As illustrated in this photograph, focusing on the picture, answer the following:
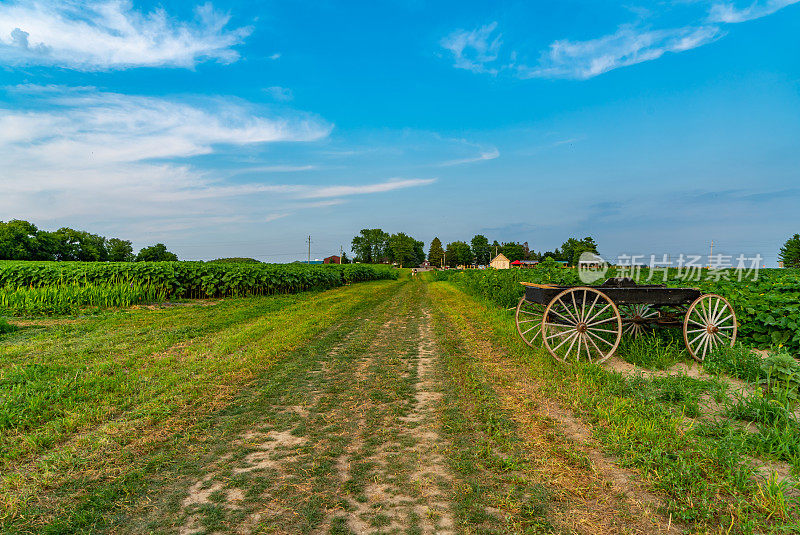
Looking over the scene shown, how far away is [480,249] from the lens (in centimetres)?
14225

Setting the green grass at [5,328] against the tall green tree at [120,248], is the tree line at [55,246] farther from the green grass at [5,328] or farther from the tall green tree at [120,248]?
the green grass at [5,328]

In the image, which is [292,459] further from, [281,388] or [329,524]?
[281,388]

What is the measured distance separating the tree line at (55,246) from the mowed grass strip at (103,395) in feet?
140

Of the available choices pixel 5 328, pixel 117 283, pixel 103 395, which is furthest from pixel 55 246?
pixel 103 395

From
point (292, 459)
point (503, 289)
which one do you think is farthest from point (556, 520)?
point (503, 289)

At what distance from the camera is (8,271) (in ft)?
53.2

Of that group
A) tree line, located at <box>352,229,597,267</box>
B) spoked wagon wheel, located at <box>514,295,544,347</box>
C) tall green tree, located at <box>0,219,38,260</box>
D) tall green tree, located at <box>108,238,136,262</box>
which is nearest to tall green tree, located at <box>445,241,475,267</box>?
tree line, located at <box>352,229,597,267</box>

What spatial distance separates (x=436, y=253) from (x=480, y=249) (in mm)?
16325

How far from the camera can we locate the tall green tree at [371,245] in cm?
13938

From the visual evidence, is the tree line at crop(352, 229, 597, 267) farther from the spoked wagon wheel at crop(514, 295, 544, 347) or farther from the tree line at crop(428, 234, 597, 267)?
the spoked wagon wheel at crop(514, 295, 544, 347)

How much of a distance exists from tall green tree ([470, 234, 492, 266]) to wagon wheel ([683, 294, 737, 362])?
135693 millimetres

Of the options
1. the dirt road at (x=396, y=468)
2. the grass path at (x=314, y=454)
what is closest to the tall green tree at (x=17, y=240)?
the grass path at (x=314, y=454)

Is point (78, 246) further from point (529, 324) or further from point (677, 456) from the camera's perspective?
point (677, 456)

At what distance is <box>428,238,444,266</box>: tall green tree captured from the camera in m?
145
